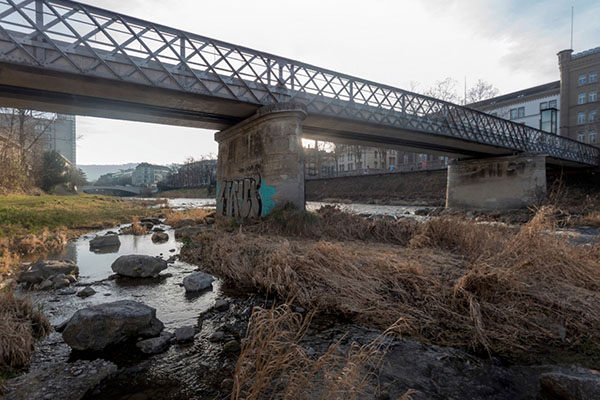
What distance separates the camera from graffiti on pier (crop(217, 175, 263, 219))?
1458cm

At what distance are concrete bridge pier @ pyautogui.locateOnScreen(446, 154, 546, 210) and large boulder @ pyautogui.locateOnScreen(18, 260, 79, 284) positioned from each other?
3190 cm

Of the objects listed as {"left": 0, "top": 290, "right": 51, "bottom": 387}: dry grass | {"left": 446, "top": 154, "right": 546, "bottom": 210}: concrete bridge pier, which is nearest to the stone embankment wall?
{"left": 446, "top": 154, "right": 546, "bottom": 210}: concrete bridge pier

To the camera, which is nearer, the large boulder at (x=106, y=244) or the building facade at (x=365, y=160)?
the large boulder at (x=106, y=244)

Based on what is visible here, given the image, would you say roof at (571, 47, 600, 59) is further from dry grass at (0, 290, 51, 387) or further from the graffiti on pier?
dry grass at (0, 290, 51, 387)

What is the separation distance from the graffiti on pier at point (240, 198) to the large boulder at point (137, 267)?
6.92 meters

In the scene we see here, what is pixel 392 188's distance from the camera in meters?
50.4

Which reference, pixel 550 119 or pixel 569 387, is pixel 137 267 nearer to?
pixel 569 387

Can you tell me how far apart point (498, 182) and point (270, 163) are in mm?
27534

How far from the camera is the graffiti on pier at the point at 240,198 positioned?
14578 mm

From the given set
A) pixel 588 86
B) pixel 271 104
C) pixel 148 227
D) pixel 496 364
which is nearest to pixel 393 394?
pixel 496 364

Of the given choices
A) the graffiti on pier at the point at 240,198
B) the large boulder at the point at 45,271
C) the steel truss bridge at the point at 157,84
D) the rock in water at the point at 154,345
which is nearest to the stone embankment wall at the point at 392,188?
the steel truss bridge at the point at 157,84

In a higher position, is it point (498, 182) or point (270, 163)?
point (270, 163)

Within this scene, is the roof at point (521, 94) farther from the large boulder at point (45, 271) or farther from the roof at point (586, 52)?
the large boulder at point (45, 271)

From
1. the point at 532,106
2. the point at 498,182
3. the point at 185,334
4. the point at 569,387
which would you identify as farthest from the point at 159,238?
the point at 532,106
